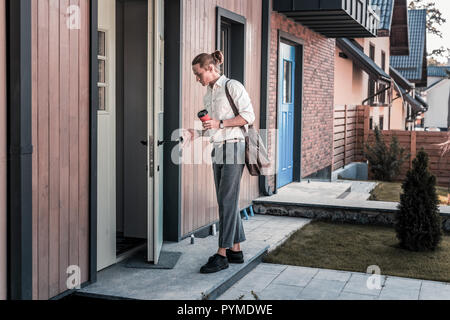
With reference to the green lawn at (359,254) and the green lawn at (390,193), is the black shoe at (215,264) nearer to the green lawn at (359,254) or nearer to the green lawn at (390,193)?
the green lawn at (359,254)

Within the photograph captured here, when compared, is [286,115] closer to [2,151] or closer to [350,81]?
[350,81]

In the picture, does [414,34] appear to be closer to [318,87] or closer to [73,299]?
[318,87]

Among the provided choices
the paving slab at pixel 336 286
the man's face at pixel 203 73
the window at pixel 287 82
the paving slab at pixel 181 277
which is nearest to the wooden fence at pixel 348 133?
the window at pixel 287 82

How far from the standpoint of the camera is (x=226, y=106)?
521 cm

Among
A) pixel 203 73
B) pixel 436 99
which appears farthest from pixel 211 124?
pixel 436 99

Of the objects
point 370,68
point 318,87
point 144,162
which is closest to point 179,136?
point 144,162

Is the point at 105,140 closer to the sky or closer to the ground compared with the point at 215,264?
closer to the sky

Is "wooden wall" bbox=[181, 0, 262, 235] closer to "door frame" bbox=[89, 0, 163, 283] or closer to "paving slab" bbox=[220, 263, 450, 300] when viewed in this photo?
"paving slab" bbox=[220, 263, 450, 300]

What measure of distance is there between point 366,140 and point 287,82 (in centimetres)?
622

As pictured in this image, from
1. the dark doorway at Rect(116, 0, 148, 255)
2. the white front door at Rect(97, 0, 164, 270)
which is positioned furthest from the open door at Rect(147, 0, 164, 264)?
the dark doorway at Rect(116, 0, 148, 255)

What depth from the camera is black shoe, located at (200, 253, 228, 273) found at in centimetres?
522

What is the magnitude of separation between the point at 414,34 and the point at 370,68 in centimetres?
1577

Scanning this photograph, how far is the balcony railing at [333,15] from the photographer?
9148 mm

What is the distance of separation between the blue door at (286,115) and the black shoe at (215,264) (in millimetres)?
4815
